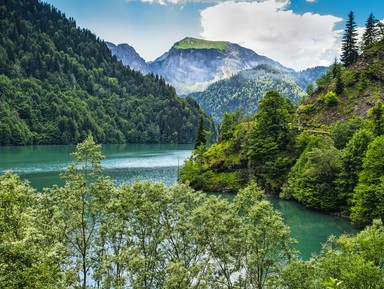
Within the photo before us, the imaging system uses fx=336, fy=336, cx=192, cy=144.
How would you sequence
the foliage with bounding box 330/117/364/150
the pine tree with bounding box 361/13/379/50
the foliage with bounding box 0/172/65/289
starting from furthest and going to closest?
the pine tree with bounding box 361/13/379/50 → the foliage with bounding box 330/117/364/150 → the foliage with bounding box 0/172/65/289

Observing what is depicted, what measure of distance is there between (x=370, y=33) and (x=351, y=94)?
85.5ft

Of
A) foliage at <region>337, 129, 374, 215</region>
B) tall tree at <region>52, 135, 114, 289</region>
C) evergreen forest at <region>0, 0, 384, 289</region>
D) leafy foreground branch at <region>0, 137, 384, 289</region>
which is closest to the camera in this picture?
evergreen forest at <region>0, 0, 384, 289</region>

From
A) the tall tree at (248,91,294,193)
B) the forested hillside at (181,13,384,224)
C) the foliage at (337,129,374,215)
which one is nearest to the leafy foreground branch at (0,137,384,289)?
the forested hillside at (181,13,384,224)

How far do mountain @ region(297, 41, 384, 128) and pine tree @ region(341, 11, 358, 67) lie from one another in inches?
178

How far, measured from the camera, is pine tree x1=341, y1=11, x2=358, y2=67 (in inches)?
3893

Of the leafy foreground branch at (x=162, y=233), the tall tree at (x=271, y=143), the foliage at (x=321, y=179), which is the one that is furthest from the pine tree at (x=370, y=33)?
the leafy foreground branch at (x=162, y=233)

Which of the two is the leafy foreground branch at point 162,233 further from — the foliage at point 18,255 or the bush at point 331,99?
the bush at point 331,99

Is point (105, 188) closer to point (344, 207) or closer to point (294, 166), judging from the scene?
point (344, 207)

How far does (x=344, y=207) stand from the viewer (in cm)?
5659

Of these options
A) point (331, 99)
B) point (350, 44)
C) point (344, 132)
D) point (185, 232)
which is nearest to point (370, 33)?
point (350, 44)

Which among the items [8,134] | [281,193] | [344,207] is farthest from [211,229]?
[8,134]

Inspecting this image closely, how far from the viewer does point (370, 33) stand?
9975 cm

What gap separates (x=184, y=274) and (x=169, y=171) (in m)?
87.5

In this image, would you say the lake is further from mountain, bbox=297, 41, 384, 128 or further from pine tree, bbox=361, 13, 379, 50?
pine tree, bbox=361, 13, 379, 50
